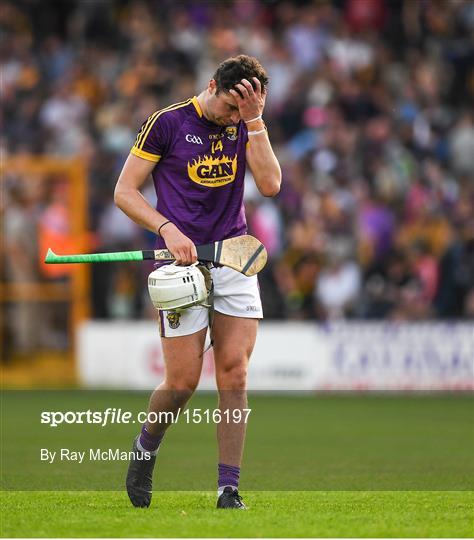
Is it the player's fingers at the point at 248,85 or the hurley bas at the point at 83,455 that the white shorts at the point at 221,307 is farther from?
the hurley bas at the point at 83,455

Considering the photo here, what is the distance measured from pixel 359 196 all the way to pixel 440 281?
1.73 metres

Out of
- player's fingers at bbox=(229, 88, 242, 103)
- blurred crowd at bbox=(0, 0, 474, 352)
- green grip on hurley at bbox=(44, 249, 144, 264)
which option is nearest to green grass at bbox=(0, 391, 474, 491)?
green grip on hurley at bbox=(44, 249, 144, 264)

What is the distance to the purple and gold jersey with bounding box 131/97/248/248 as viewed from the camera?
24.8ft

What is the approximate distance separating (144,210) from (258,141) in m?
0.75

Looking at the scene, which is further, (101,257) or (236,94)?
(101,257)

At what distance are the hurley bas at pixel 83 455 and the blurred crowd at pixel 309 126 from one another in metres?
7.12

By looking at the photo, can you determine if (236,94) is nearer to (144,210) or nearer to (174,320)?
(144,210)

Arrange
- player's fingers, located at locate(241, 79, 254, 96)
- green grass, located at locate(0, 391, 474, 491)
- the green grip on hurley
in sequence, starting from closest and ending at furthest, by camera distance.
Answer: player's fingers, located at locate(241, 79, 254, 96)
the green grip on hurley
green grass, located at locate(0, 391, 474, 491)

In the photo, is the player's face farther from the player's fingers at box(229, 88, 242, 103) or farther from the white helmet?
the white helmet

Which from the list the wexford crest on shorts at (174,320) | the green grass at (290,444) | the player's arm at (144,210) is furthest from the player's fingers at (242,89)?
the green grass at (290,444)

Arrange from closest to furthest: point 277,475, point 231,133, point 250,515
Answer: point 250,515 → point 231,133 → point 277,475

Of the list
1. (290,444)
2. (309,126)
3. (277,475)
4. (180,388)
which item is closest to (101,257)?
(180,388)

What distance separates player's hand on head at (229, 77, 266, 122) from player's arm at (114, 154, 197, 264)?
0.61 meters

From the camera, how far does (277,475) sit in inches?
373
